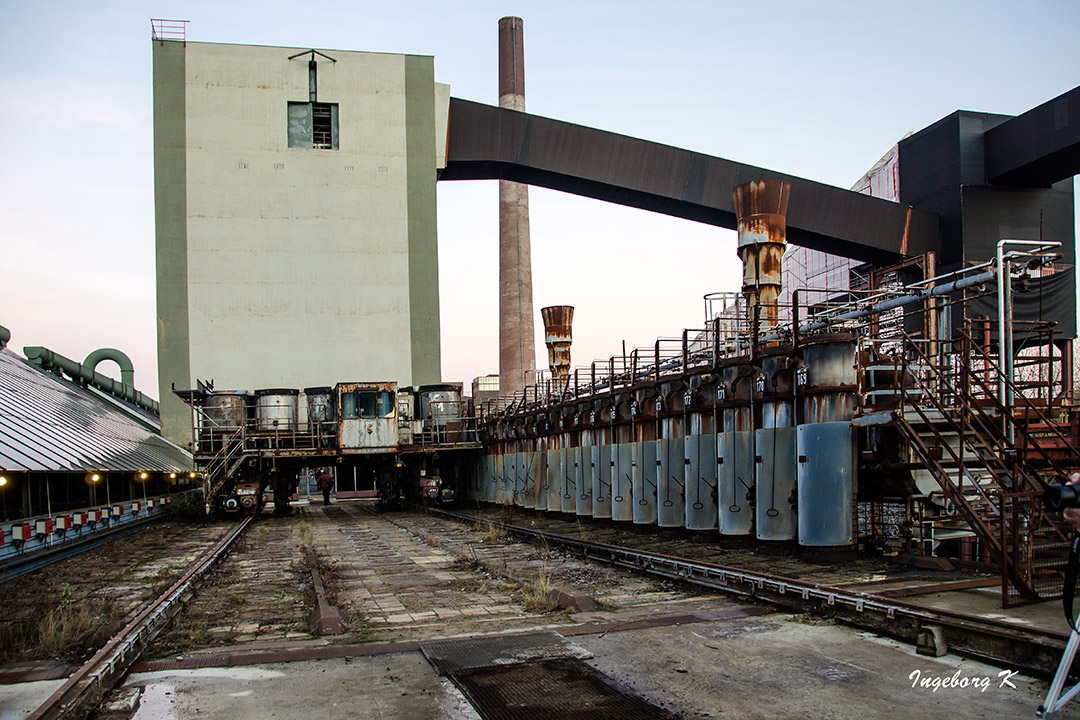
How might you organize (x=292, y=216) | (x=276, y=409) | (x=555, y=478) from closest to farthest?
(x=555, y=478), (x=276, y=409), (x=292, y=216)

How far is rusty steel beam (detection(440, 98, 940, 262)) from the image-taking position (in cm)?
3878

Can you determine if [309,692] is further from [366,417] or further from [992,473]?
[366,417]

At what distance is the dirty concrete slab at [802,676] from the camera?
18.8 ft

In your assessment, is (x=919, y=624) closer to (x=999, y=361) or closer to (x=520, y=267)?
(x=999, y=361)

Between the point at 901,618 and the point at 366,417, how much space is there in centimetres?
2563

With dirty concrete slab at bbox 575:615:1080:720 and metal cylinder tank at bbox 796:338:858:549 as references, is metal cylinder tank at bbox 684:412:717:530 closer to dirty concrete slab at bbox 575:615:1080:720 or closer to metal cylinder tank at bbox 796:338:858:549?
metal cylinder tank at bbox 796:338:858:549

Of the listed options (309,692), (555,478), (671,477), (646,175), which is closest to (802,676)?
(309,692)

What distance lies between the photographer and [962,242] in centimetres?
3541

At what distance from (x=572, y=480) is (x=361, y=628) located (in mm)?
13977

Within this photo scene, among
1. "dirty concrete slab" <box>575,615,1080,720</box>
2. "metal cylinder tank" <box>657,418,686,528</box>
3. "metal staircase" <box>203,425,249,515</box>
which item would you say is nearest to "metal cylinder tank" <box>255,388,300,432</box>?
"metal staircase" <box>203,425,249,515</box>

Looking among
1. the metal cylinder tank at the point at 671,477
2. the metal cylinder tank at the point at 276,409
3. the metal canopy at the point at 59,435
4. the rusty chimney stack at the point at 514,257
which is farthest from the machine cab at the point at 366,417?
the rusty chimney stack at the point at 514,257

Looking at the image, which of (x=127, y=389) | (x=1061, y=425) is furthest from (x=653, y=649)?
(x=127, y=389)

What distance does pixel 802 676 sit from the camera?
21.4 ft

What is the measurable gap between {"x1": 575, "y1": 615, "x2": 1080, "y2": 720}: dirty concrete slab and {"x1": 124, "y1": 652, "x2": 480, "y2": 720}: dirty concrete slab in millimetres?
1444
